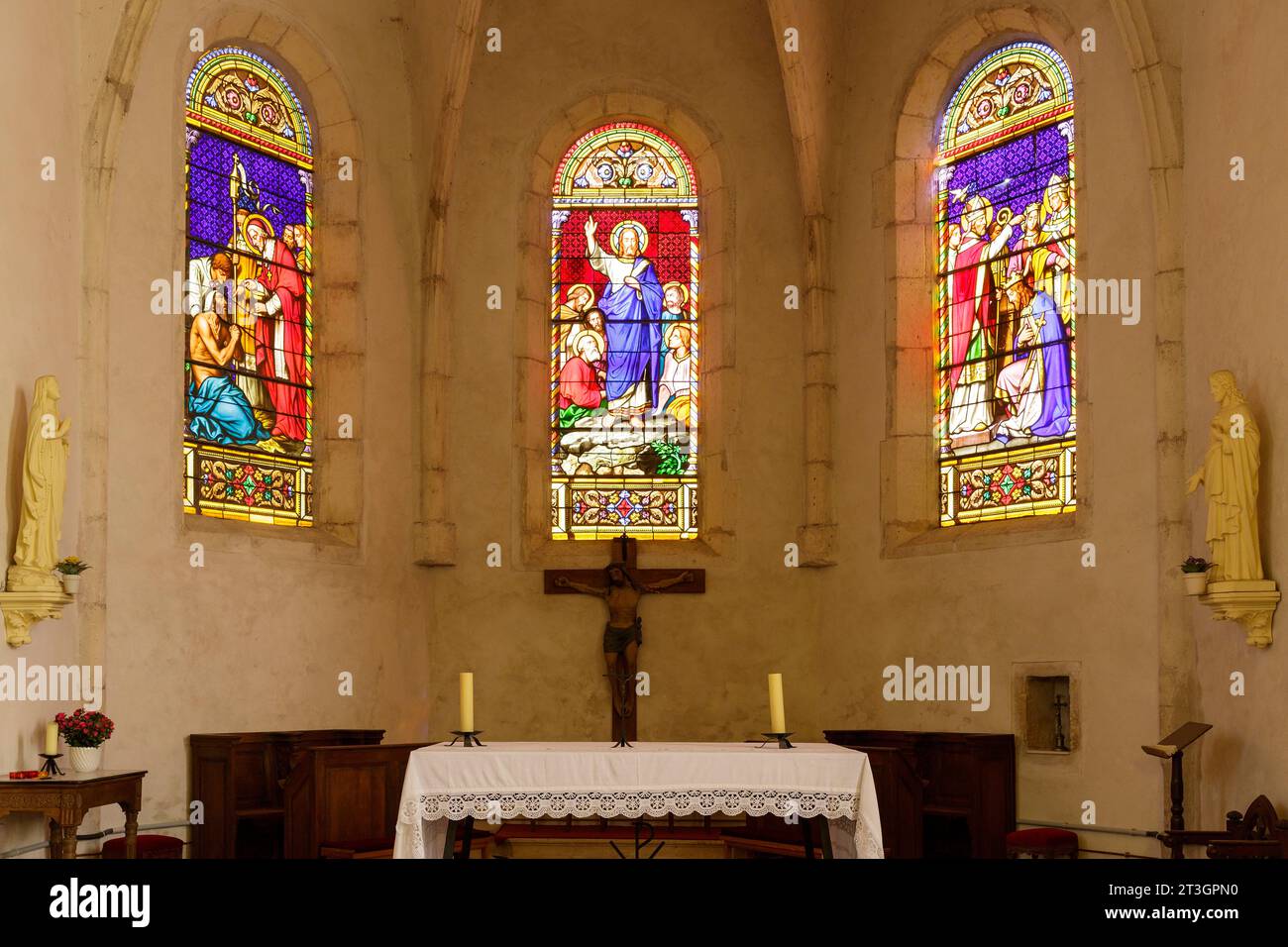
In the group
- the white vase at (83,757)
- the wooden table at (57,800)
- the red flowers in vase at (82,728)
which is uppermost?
the red flowers in vase at (82,728)

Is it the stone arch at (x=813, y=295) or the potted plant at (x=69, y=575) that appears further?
the stone arch at (x=813, y=295)

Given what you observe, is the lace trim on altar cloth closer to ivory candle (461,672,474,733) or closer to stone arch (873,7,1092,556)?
ivory candle (461,672,474,733)

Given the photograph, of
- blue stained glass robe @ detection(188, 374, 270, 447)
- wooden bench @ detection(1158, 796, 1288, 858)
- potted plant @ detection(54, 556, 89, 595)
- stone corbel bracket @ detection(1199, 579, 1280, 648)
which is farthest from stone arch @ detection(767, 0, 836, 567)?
potted plant @ detection(54, 556, 89, 595)

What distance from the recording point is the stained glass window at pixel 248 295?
11219 millimetres

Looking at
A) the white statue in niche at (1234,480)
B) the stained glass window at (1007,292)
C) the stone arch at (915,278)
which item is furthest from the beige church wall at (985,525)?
the white statue in niche at (1234,480)

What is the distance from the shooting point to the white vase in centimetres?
824

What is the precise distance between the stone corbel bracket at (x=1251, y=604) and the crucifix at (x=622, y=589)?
15.9 feet

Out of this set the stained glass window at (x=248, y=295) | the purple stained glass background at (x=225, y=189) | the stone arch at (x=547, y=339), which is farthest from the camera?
the stone arch at (x=547, y=339)

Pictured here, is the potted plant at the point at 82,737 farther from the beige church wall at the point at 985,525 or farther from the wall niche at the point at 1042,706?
the wall niche at the point at 1042,706

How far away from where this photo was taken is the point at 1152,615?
32.4ft

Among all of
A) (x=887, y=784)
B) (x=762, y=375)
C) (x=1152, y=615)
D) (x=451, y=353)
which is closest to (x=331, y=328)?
(x=451, y=353)
